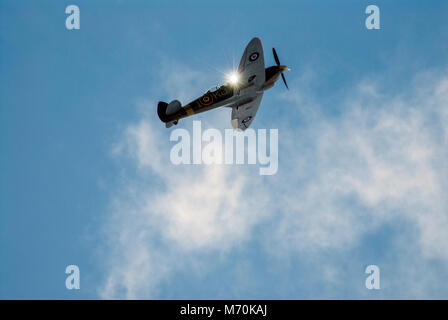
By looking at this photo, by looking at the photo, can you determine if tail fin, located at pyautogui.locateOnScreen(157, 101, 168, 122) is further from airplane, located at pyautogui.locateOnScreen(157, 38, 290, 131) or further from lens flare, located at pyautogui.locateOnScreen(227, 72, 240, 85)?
lens flare, located at pyautogui.locateOnScreen(227, 72, 240, 85)

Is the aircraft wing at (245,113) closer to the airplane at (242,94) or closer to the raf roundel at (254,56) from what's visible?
the airplane at (242,94)

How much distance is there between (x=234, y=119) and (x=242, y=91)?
3.18m

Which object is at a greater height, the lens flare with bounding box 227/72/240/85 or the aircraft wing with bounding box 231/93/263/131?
the lens flare with bounding box 227/72/240/85

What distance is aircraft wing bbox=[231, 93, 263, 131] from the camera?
2967 centimetres

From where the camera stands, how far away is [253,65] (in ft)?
90.4

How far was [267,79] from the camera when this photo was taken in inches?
1115

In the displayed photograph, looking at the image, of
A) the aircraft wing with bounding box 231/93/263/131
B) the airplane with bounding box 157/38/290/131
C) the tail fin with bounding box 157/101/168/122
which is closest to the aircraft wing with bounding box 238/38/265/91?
the airplane with bounding box 157/38/290/131

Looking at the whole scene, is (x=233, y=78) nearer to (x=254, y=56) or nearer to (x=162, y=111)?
(x=254, y=56)

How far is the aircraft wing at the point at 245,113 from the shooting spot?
2967 cm

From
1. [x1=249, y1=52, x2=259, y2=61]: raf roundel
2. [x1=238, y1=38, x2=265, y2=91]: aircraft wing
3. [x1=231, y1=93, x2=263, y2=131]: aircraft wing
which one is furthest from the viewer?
[x1=231, y1=93, x2=263, y2=131]: aircraft wing

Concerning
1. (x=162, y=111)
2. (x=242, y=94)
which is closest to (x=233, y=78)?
(x=242, y=94)
